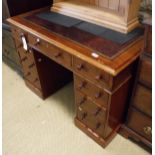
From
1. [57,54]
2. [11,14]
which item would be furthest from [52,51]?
[11,14]

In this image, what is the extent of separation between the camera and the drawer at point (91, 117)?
1283 millimetres

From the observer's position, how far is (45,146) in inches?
→ 58.2

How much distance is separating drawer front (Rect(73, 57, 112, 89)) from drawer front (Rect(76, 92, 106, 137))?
21 centimetres

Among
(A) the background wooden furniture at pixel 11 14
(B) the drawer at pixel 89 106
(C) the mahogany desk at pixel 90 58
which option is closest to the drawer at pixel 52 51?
(C) the mahogany desk at pixel 90 58

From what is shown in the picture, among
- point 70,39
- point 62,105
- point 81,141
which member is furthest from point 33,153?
point 70,39

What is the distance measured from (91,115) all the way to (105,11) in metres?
0.77

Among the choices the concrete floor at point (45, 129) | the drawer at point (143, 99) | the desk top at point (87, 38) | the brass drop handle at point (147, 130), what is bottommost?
the concrete floor at point (45, 129)

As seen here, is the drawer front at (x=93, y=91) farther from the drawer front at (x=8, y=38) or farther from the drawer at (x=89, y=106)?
the drawer front at (x=8, y=38)

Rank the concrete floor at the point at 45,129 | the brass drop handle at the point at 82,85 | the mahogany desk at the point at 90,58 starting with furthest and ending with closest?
the concrete floor at the point at 45,129 < the brass drop handle at the point at 82,85 < the mahogany desk at the point at 90,58

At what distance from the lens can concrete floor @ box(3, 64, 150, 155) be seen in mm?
1442

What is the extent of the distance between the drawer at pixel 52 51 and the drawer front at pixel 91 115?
258 mm

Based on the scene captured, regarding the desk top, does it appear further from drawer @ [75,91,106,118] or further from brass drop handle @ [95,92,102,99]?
drawer @ [75,91,106,118]

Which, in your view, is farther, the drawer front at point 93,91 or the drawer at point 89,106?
the drawer at point 89,106

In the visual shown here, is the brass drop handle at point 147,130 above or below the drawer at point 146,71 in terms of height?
below
